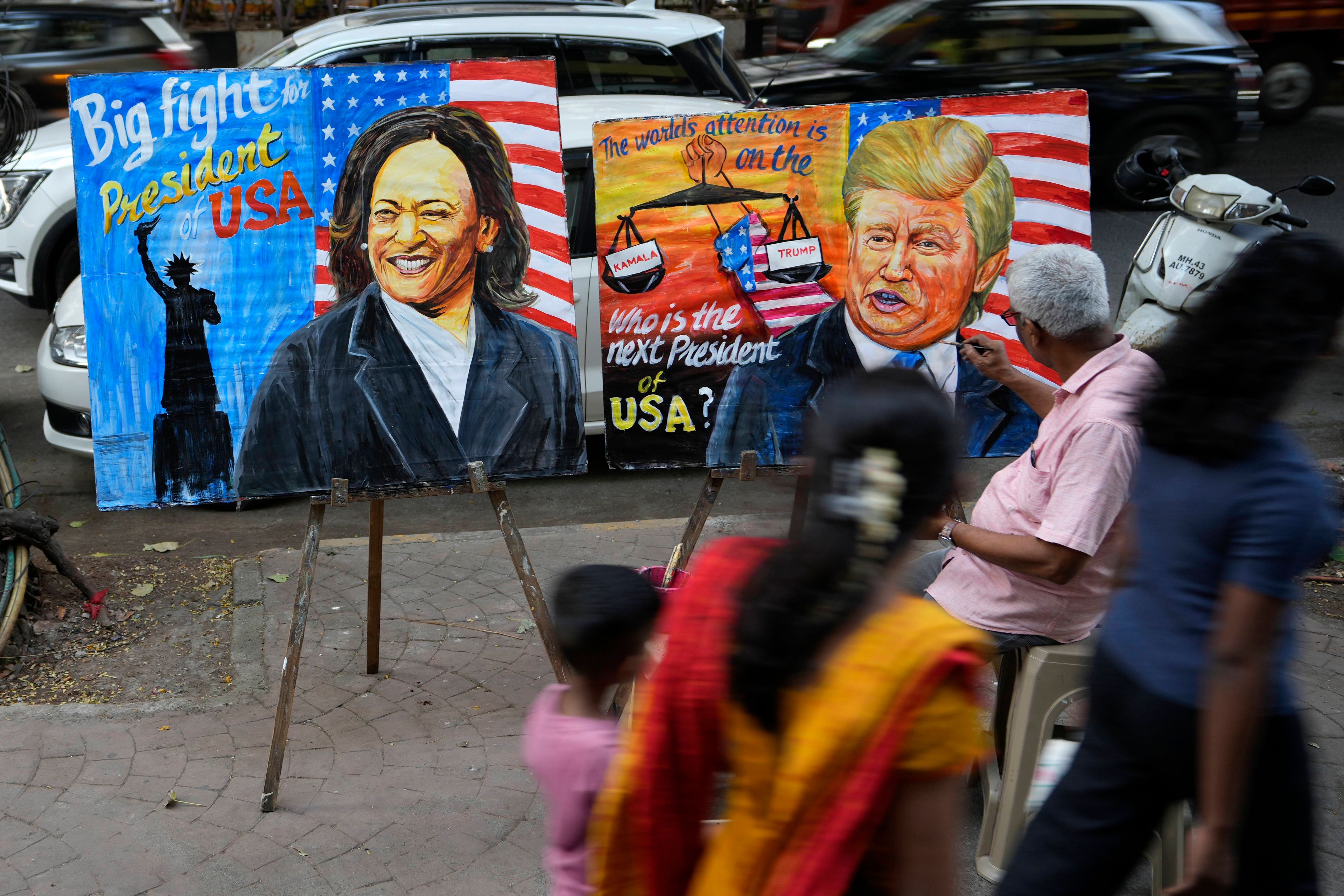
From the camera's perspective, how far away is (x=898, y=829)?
141cm

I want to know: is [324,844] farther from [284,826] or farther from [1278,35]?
[1278,35]

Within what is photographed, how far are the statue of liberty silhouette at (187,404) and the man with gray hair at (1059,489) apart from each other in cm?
200

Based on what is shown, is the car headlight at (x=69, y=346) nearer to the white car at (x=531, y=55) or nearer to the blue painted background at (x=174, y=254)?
the white car at (x=531, y=55)

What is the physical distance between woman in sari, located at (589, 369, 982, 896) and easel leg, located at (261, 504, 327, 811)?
1862mm

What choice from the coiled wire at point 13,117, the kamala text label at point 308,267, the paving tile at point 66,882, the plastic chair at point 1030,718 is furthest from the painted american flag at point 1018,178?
the coiled wire at point 13,117

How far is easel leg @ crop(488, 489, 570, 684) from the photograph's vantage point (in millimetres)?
3357

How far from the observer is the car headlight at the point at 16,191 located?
699cm

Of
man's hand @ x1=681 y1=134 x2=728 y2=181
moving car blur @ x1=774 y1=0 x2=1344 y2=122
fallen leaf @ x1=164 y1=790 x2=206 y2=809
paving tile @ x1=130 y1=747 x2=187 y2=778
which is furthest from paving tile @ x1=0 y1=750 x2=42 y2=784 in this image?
moving car blur @ x1=774 y1=0 x2=1344 y2=122

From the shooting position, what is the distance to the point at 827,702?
1399 mm

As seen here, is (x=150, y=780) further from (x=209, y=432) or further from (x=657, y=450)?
(x=657, y=450)

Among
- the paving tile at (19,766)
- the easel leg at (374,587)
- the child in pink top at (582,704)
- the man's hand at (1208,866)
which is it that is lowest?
the paving tile at (19,766)

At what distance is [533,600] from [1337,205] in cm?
930

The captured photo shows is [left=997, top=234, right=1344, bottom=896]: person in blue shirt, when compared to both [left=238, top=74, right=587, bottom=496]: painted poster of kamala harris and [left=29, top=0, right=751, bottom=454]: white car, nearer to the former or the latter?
[left=238, top=74, right=587, bottom=496]: painted poster of kamala harris

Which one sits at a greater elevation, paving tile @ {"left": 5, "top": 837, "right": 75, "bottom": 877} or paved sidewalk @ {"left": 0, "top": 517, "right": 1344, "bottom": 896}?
paving tile @ {"left": 5, "top": 837, "right": 75, "bottom": 877}
